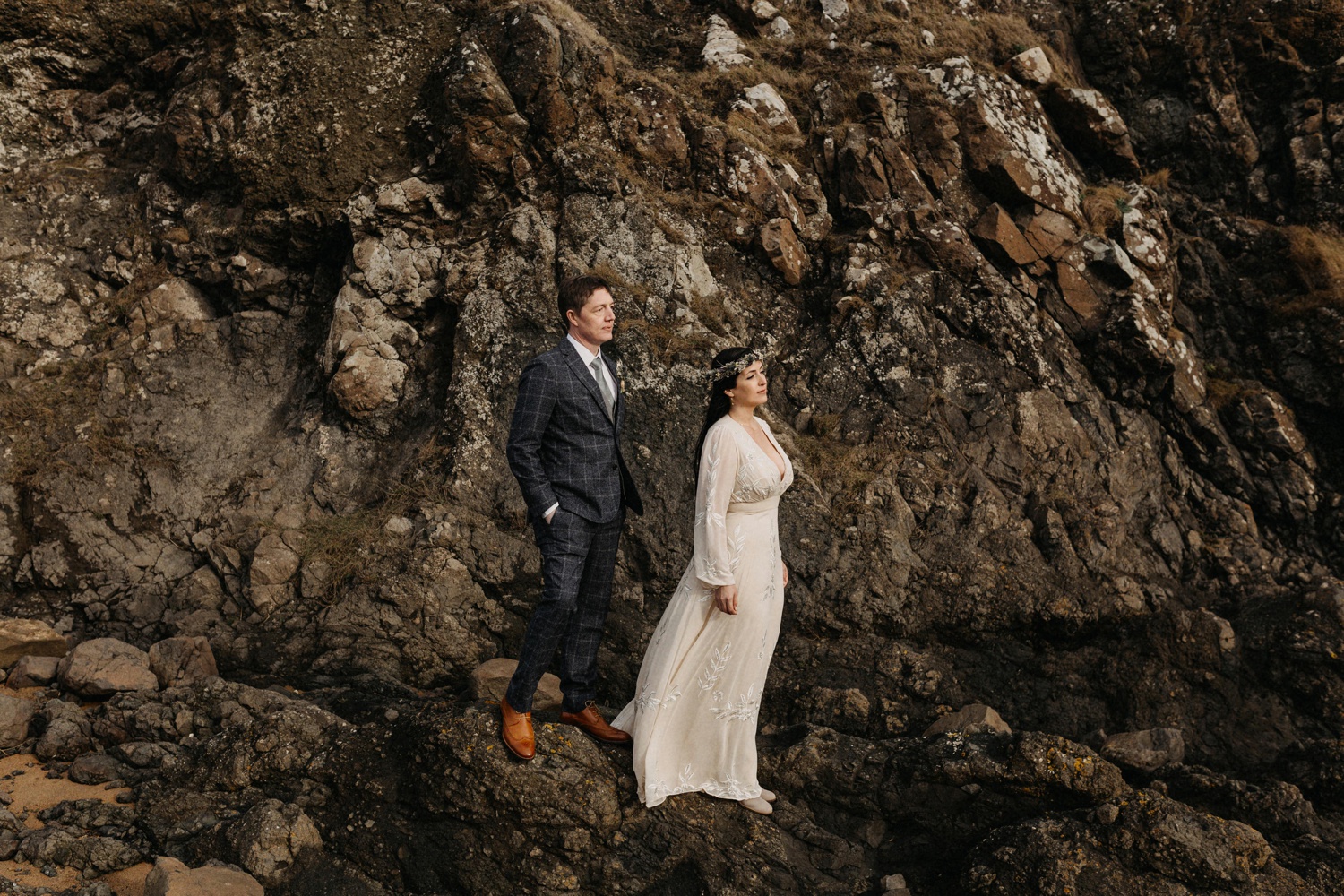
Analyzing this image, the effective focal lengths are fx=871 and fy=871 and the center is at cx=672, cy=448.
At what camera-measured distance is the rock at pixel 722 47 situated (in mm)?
12539

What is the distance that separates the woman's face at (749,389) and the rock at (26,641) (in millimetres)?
6097

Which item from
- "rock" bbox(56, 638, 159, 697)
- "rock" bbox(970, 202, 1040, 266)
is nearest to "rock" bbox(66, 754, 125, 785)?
"rock" bbox(56, 638, 159, 697)

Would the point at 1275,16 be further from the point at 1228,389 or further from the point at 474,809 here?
the point at 474,809

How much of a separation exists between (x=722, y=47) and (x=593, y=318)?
30.9 ft

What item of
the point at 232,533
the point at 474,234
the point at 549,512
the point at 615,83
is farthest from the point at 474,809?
the point at 615,83

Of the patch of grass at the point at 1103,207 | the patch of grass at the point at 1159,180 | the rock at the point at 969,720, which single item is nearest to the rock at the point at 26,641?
the rock at the point at 969,720

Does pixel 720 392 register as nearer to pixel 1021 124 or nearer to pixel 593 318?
pixel 593 318

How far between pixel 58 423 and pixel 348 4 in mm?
6118

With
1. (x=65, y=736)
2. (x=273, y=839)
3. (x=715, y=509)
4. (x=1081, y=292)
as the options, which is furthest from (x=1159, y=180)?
(x=65, y=736)

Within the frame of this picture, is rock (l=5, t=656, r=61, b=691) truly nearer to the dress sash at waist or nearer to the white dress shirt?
the white dress shirt

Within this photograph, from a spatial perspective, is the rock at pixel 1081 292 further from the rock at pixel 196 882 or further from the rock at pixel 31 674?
the rock at pixel 31 674

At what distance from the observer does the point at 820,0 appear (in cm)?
1367

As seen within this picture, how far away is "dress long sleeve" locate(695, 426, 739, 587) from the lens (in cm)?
467

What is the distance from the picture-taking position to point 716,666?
4.87 metres
